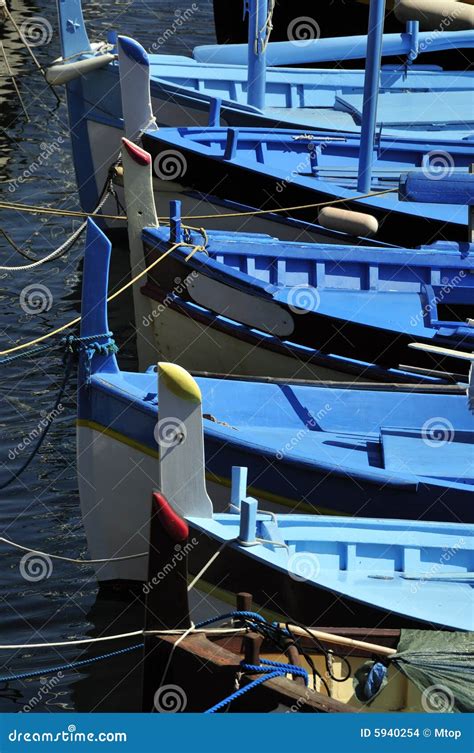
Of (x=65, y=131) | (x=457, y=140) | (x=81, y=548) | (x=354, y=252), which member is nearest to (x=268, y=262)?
(x=354, y=252)

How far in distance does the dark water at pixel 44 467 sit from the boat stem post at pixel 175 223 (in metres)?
1.93

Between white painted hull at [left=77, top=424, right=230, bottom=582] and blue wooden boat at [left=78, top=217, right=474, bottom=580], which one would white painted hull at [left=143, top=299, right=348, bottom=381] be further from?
white painted hull at [left=77, top=424, right=230, bottom=582]

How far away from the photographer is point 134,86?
11000mm

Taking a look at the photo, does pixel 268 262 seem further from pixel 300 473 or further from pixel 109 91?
pixel 109 91

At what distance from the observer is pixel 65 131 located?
18.4m

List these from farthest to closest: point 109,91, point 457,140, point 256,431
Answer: point 109,91 < point 457,140 < point 256,431

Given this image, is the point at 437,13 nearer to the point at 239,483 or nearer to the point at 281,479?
the point at 281,479

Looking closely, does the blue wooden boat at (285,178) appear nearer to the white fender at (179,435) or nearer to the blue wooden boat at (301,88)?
the blue wooden boat at (301,88)

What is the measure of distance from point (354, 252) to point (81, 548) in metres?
2.95

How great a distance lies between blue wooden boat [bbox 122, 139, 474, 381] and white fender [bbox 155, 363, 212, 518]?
286 cm

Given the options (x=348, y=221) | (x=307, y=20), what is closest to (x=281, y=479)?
(x=348, y=221)

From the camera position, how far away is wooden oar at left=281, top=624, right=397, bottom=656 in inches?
246

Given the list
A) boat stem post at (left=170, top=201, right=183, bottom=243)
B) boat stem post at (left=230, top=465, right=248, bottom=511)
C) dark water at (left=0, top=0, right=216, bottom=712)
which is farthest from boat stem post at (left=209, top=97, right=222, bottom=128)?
boat stem post at (left=230, top=465, right=248, bottom=511)

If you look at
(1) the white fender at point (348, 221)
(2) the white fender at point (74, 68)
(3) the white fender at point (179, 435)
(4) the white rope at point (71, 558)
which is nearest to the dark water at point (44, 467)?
(4) the white rope at point (71, 558)
